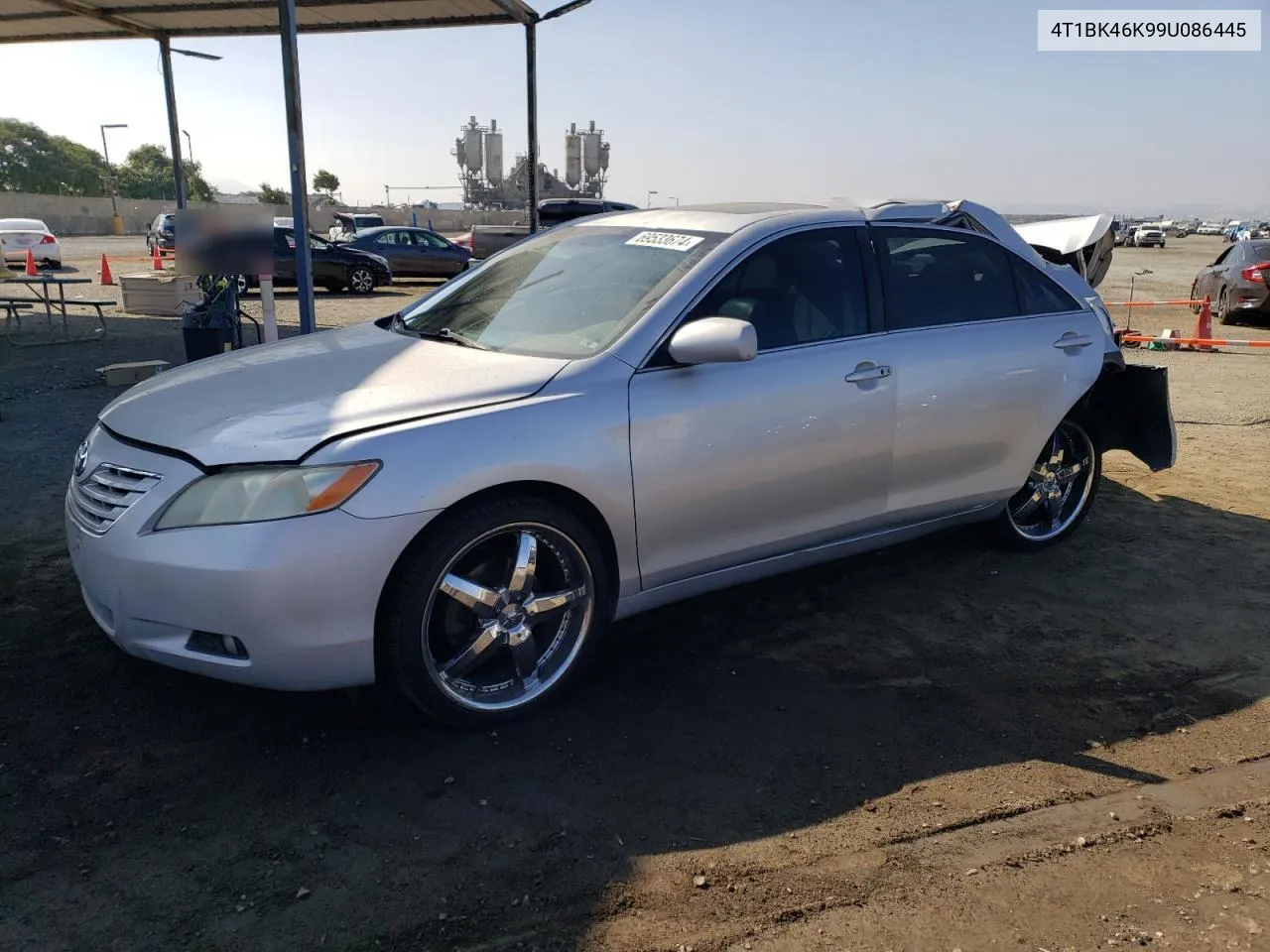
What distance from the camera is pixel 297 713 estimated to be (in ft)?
10.6

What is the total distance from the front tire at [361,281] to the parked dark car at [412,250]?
2598mm

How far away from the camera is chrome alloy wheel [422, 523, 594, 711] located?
3023 millimetres

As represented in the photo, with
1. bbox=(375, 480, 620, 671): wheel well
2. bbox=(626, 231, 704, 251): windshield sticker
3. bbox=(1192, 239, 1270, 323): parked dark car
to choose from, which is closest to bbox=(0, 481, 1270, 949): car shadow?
bbox=(375, 480, 620, 671): wheel well

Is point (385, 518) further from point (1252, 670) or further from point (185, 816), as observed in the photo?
point (1252, 670)

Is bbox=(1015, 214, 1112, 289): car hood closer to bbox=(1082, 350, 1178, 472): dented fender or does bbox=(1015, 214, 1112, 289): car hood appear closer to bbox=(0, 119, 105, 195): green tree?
bbox=(1082, 350, 1178, 472): dented fender

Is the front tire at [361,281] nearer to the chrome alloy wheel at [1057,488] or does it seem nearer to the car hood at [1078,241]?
the car hood at [1078,241]

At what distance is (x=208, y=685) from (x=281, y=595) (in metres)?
0.96

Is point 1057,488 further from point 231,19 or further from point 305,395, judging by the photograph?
point 231,19

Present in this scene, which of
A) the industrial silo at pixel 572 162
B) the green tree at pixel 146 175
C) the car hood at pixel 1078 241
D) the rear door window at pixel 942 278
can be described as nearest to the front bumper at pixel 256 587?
the rear door window at pixel 942 278

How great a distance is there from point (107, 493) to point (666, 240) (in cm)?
223

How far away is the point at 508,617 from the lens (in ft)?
10.2

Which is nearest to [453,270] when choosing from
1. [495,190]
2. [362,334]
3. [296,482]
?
[362,334]

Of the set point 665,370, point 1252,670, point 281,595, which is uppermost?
point 665,370

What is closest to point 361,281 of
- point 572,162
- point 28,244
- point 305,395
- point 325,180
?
point 28,244
